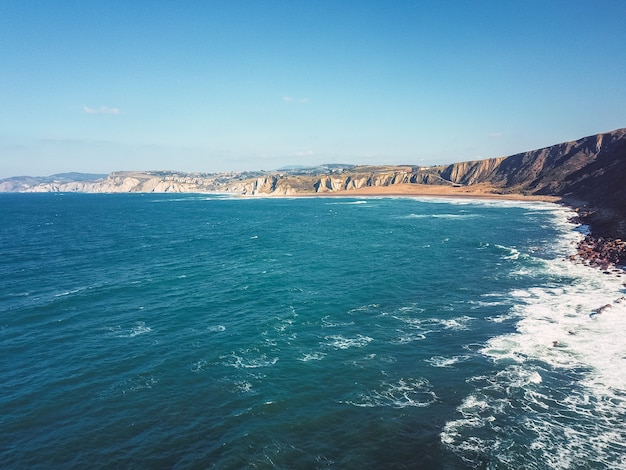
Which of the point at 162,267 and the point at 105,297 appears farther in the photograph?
the point at 162,267

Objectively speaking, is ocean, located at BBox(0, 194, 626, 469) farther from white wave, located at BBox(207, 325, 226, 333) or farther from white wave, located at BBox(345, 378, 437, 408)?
white wave, located at BBox(207, 325, 226, 333)

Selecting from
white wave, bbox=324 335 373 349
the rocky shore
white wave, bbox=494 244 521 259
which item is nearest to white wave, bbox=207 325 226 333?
white wave, bbox=324 335 373 349

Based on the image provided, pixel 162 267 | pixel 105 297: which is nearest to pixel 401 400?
pixel 105 297

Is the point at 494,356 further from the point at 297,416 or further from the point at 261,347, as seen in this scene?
the point at 261,347

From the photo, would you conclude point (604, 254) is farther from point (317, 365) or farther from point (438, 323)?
point (317, 365)

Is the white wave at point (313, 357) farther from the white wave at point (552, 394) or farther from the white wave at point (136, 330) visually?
the white wave at point (136, 330)

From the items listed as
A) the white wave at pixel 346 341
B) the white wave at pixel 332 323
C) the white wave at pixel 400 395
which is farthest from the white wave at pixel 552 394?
the white wave at pixel 332 323
